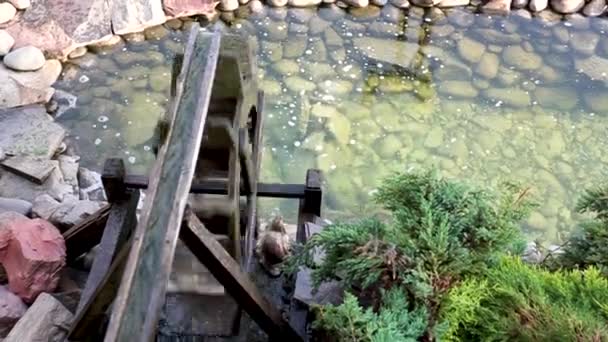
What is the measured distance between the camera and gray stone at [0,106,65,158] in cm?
320

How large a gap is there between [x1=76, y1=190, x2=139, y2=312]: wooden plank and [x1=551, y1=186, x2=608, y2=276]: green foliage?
115 cm

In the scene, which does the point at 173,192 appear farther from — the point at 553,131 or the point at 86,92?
the point at 553,131

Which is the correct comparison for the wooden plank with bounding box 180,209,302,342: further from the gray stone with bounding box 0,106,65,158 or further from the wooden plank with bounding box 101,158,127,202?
the gray stone with bounding box 0,106,65,158

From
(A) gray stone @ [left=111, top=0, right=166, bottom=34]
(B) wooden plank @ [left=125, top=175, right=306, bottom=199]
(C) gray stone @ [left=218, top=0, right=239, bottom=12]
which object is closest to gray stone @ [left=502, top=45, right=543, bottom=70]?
(C) gray stone @ [left=218, top=0, right=239, bottom=12]

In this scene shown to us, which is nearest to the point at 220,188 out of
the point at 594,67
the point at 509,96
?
the point at 509,96

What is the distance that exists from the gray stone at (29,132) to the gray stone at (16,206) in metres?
0.44

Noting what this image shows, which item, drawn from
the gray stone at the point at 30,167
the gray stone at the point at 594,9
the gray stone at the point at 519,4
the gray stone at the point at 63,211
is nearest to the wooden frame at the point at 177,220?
the gray stone at the point at 63,211

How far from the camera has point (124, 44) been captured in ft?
13.0

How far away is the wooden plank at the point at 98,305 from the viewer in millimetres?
1573

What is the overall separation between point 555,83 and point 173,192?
3219mm

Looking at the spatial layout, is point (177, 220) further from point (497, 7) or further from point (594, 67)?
point (497, 7)

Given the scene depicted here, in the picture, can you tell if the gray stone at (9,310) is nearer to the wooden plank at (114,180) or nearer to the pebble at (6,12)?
the wooden plank at (114,180)

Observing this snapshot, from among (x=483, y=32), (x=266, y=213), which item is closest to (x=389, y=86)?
(x=483, y=32)

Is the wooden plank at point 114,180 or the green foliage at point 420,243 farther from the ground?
the green foliage at point 420,243
